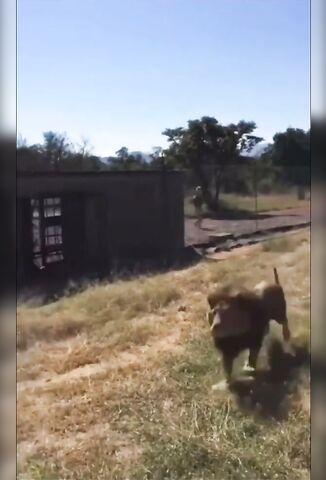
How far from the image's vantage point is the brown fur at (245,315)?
49.7 inches

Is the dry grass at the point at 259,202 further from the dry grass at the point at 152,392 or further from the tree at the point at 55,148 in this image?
the tree at the point at 55,148

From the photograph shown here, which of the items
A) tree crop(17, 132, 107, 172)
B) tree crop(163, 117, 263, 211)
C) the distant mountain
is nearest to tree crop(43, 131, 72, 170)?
tree crop(17, 132, 107, 172)

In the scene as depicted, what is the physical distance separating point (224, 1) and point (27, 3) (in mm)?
396

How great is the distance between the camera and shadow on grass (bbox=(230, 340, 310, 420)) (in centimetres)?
124

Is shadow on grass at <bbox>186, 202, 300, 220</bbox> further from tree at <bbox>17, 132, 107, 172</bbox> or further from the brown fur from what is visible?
tree at <bbox>17, 132, 107, 172</bbox>

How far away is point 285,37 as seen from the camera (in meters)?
1.20

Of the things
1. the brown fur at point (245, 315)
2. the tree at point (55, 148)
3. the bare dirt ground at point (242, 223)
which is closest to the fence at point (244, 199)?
the bare dirt ground at point (242, 223)

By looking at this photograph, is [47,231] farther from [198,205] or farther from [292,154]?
[292,154]

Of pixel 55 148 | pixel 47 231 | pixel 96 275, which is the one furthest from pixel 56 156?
pixel 96 275

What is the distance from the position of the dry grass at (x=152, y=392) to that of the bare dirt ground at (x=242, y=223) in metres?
0.04

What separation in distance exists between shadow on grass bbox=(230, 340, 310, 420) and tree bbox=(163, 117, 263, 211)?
354mm

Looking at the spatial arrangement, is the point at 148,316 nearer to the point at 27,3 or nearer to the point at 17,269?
the point at 17,269

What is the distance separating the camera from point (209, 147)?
4.02 feet

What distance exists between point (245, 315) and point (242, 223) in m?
0.20
